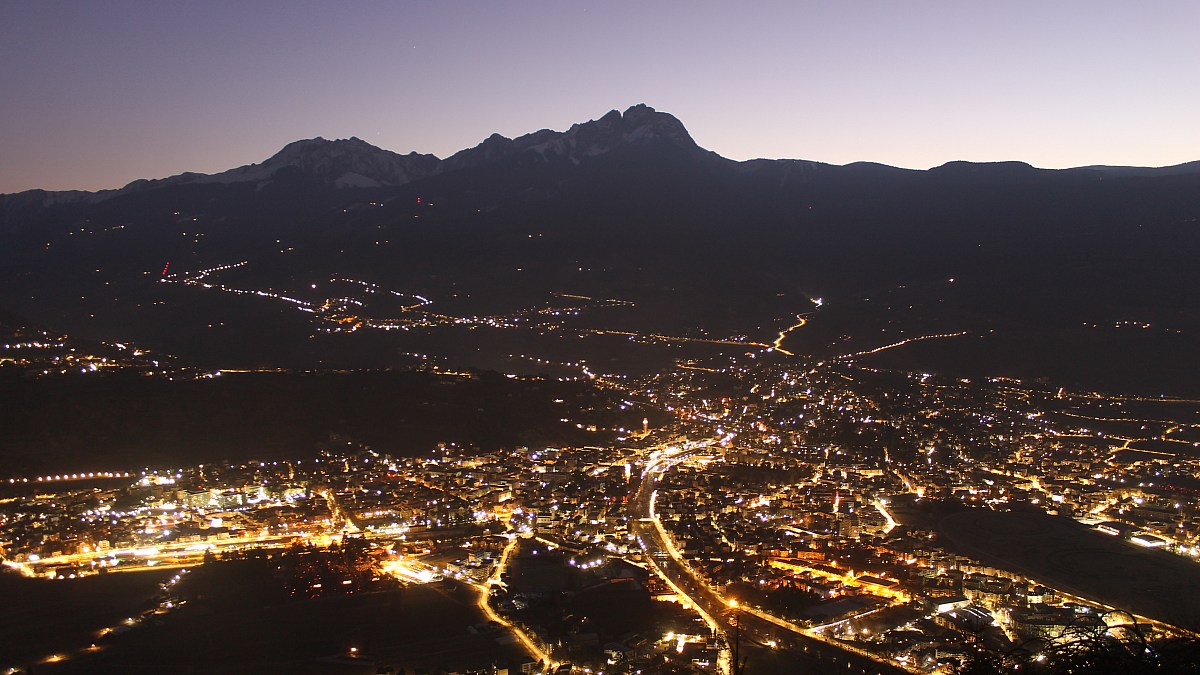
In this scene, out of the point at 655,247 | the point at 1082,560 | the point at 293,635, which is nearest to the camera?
the point at 293,635

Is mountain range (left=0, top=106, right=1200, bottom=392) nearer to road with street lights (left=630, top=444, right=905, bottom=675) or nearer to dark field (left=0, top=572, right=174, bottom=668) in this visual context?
dark field (left=0, top=572, right=174, bottom=668)

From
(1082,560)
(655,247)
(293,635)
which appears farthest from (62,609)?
(655,247)

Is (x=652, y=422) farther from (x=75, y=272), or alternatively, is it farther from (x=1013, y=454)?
(x=75, y=272)

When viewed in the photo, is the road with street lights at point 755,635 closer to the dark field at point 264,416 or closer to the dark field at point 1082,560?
the dark field at point 1082,560

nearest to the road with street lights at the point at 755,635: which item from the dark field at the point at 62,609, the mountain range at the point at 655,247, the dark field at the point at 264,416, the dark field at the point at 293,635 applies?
the dark field at the point at 293,635

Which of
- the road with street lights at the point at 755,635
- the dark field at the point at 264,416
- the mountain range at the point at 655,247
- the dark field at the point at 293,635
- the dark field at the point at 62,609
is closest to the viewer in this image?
the dark field at the point at 293,635

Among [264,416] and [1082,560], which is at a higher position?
[264,416]

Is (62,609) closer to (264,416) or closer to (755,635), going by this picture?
(755,635)

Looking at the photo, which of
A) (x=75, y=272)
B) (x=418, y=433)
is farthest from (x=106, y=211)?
(x=418, y=433)
